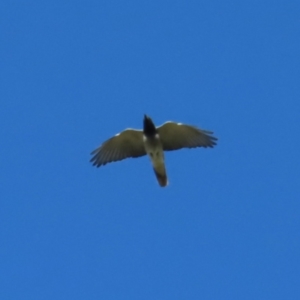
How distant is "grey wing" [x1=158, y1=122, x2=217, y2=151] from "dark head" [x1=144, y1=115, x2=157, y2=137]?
186mm

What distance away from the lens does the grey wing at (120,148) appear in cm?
3438

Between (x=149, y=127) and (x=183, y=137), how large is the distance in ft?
3.55

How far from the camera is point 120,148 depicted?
114ft

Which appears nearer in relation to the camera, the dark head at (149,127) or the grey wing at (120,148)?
the dark head at (149,127)

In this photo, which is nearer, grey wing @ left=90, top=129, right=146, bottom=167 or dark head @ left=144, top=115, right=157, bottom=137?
dark head @ left=144, top=115, right=157, bottom=137

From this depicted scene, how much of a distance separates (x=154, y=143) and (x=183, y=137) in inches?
34.0

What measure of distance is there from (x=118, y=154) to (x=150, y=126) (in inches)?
61.9

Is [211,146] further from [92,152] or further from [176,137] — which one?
[92,152]

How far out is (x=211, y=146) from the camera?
34.5m

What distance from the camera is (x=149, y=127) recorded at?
33844mm

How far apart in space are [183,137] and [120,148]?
5.88 feet

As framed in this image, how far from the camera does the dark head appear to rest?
33750 millimetres

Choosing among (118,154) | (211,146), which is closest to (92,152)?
(118,154)

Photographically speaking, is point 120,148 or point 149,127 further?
point 120,148
